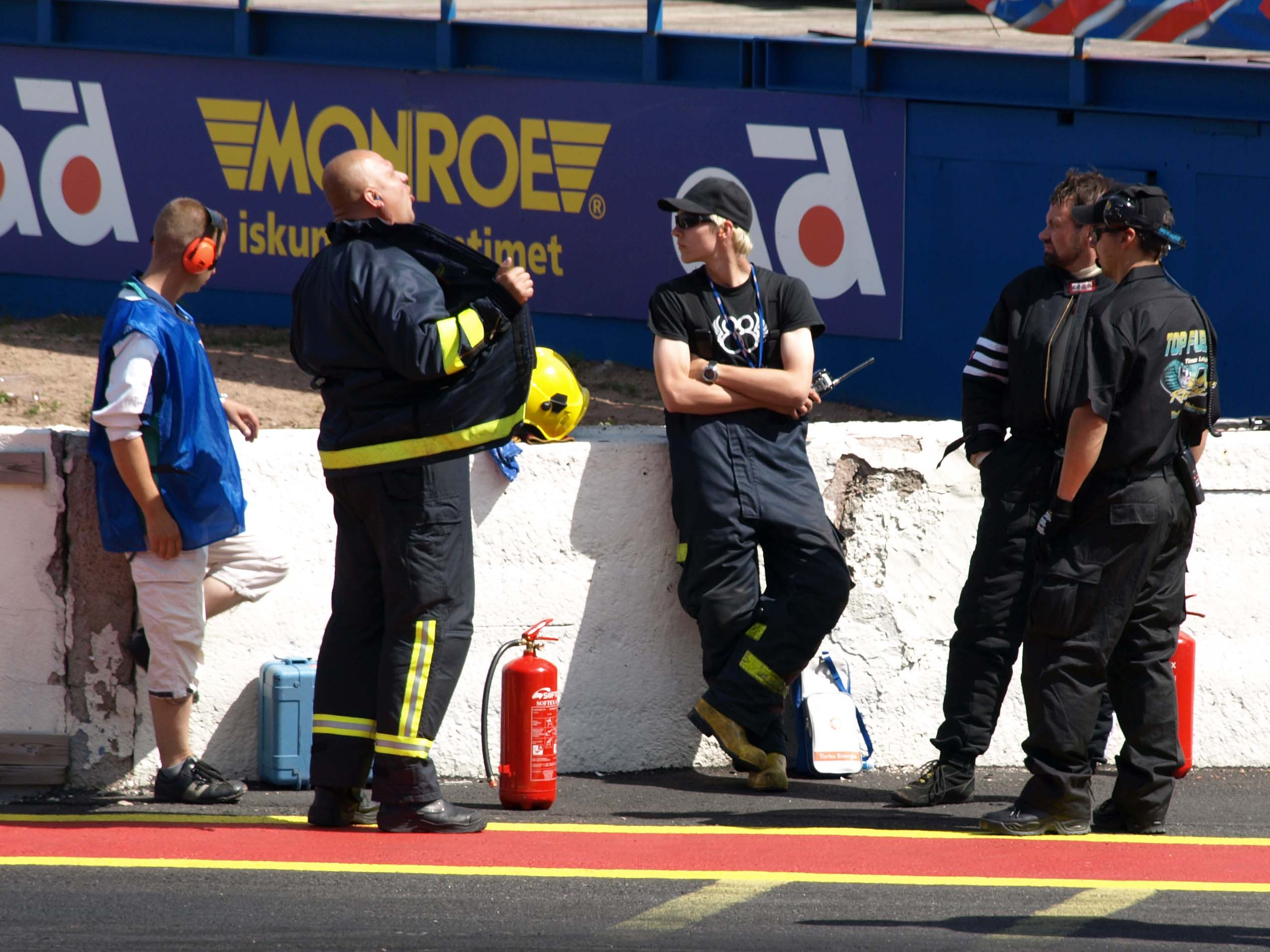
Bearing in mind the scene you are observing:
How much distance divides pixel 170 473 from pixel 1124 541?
2928 mm

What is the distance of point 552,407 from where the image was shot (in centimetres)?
609

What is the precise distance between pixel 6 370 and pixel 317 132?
3.05 meters

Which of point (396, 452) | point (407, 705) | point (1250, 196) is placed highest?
point (1250, 196)

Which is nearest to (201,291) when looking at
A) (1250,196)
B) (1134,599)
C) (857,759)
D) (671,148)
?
(671,148)

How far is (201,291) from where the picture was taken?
1349cm

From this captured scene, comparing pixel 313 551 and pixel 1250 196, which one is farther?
pixel 1250 196

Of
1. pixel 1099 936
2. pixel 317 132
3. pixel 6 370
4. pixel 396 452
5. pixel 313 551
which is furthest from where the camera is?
pixel 317 132

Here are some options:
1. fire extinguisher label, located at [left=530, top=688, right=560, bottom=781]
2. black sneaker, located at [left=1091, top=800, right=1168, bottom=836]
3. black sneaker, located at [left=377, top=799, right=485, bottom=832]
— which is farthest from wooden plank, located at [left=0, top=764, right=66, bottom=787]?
black sneaker, located at [left=1091, top=800, right=1168, bottom=836]

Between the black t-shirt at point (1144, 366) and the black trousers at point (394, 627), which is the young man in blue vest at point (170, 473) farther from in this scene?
the black t-shirt at point (1144, 366)

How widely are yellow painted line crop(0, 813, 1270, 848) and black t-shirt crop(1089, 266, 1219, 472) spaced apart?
115 cm

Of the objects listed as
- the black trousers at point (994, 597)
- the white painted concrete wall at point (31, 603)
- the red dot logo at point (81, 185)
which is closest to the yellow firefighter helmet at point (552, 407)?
the black trousers at point (994, 597)

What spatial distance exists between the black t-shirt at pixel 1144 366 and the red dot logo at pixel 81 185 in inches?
410

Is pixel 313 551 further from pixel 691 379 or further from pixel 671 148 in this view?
pixel 671 148

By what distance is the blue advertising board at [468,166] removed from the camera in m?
11.7
